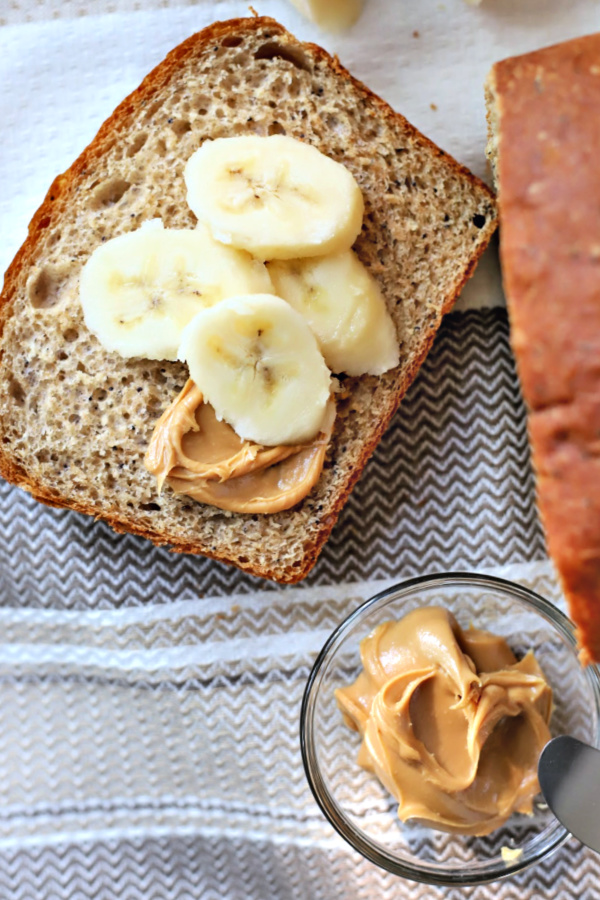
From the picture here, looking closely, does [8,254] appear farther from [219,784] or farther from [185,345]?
[219,784]

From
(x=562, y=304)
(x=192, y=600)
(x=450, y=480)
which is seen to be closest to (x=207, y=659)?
(x=192, y=600)

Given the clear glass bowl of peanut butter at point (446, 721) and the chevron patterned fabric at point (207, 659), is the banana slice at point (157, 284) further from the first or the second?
the clear glass bowl of peanut butter at point (446, 721)

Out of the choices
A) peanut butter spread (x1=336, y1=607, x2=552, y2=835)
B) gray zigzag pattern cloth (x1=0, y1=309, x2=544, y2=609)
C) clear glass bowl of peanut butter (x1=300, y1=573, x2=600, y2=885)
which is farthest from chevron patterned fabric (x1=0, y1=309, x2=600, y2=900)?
peanut butter spread (x1=336, y1=607, x2=552, y2=835)

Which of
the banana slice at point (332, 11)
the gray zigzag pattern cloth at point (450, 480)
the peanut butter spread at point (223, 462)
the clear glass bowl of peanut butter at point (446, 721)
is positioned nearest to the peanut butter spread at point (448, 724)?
the clear glass bowl of peanut butter at point (446, 721)

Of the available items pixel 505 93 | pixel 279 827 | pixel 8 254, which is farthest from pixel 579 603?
pixel 8 254

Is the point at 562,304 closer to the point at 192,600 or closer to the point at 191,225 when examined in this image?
the point at 191,225

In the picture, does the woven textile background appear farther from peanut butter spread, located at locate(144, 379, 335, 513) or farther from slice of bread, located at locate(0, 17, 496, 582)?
peanut butter spread, located at locate(144, 379, 335, 513)
